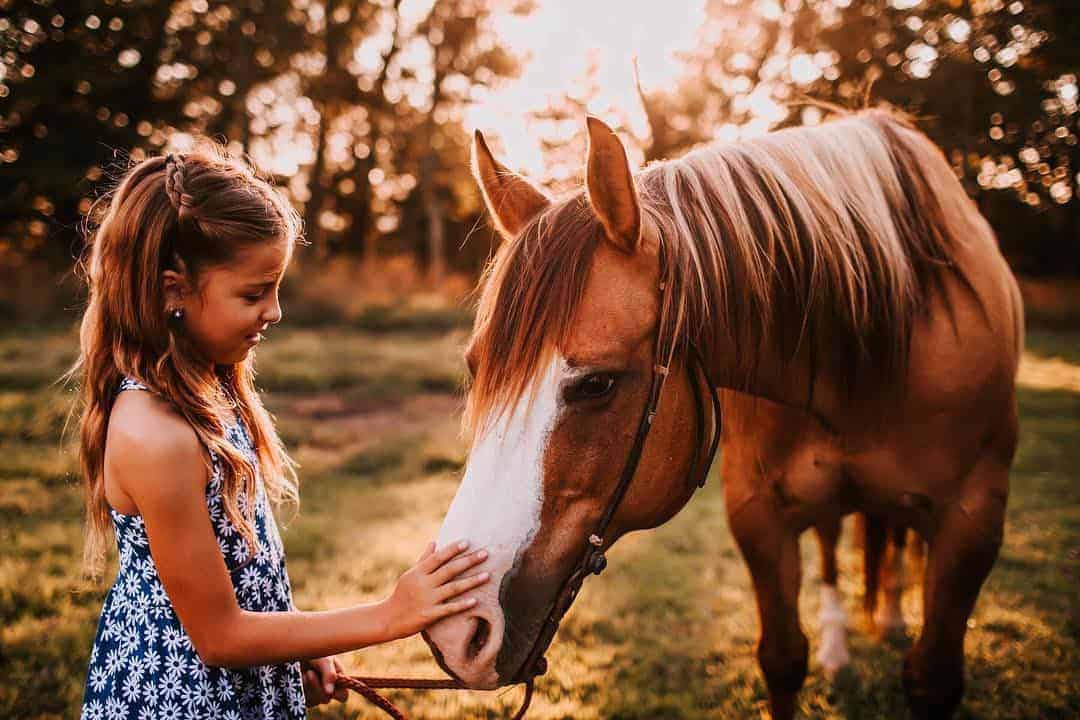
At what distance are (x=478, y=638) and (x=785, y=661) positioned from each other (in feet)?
5.14

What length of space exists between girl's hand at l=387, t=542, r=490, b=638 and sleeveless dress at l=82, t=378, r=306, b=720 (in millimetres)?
407

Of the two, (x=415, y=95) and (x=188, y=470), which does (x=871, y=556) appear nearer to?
(x=188, y=470)

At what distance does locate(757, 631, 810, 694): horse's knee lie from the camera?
2.55 meters

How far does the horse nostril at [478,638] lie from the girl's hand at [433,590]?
0.07 meters

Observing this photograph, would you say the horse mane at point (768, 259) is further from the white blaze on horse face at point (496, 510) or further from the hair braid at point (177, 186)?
the hair braid at point (177, 186)

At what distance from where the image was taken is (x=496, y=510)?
1.43 meters

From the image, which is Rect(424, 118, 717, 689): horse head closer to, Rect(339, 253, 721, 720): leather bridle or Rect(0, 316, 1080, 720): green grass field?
Rect(339, 253, 721, 720): leather bridle

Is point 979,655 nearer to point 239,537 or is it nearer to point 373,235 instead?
point 239,537

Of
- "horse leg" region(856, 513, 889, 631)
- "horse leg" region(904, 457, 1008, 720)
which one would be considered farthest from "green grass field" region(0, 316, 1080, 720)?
"horse leg" region(904, 457, 1008, 720)

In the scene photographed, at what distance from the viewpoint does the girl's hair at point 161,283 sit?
1.45m

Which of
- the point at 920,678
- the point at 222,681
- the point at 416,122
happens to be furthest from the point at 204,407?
the point at 416,122

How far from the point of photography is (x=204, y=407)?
1481mm

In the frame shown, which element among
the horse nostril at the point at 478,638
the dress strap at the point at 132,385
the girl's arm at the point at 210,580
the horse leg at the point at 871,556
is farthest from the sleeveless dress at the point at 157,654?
the horse leg at the point at 871,556

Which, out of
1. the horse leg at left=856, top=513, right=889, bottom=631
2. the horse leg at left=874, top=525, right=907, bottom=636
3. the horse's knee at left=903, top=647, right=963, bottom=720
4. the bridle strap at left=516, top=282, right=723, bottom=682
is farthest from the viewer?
the horse leg at left=874, top=525, right=907, bottom=636
